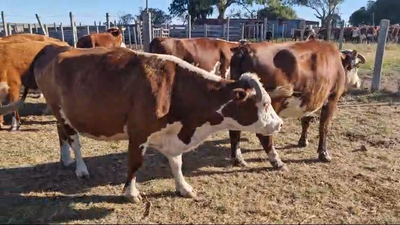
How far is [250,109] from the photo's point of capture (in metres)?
3.90

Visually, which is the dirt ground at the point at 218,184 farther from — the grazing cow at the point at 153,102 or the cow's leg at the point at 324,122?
the grazing cow at the point at 153,102

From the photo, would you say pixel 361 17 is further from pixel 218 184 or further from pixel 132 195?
pixel 132 195

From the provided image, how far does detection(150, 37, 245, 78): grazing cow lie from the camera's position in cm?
816

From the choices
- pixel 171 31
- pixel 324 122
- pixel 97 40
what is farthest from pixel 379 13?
pixel 324 122

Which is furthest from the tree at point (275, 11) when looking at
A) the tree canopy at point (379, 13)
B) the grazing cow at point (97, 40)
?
the grazing cow at point (97, 40)

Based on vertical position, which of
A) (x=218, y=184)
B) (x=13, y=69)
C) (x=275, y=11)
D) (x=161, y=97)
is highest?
(x=275, y=11)

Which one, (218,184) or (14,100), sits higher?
(14,100)

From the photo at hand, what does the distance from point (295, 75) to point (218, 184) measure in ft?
5.58

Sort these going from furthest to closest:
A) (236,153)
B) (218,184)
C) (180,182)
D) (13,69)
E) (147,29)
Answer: (147,29) → (13,69) → (236,153) → (218,184) → (180,182)

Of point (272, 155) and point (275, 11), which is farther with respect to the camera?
point (275, 11)

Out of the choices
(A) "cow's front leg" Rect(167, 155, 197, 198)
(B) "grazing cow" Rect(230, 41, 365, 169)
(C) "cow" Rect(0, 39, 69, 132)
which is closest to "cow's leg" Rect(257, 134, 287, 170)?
(B) "grazing cow" Rect(230, 41, 365, 169)

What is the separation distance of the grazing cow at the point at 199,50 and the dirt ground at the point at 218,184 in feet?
7.16

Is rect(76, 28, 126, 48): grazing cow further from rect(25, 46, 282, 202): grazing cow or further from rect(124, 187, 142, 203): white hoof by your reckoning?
rect(124, 187, 142, 203): white hoof

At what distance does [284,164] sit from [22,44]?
5.22 meters
